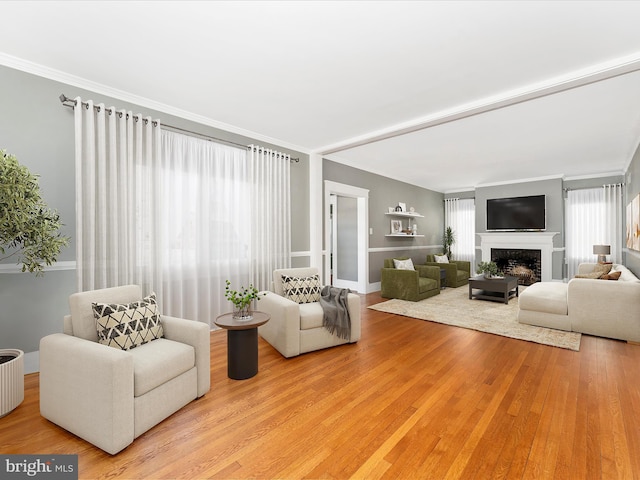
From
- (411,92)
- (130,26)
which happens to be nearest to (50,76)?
(130,26)

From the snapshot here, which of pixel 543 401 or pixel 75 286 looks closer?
pixel 543 401

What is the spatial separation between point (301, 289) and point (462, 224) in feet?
23.4

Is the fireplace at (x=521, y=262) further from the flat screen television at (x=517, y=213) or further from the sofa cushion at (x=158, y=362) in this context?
the sofa cushion at (x=158, y=362)

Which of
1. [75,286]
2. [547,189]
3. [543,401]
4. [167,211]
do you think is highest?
[547,189]

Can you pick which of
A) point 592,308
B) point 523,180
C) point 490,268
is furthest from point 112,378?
point 523,180

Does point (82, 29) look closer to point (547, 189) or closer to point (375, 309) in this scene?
point (375, 309)

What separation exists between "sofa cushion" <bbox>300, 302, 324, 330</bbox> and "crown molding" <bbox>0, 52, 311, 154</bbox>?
2.56 m

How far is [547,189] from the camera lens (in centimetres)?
736

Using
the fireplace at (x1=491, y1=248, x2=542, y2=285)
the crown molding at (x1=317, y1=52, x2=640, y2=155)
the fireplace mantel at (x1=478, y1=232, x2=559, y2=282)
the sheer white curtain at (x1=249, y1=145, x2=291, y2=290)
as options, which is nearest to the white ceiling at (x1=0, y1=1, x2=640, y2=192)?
the crown molding at (x1=317, y1=52, x2=640, y2=155)

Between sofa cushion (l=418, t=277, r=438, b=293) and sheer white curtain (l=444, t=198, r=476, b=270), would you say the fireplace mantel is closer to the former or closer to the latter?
sheer white curtain (l=444, t=198, r=476, b=270)

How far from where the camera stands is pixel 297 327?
308 centimetres

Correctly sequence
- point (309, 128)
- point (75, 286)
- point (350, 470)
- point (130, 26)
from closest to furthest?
point (350, 470) → point (130, 26) → point (75, 286) → point (309, 128)

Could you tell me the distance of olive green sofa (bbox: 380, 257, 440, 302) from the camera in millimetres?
5688

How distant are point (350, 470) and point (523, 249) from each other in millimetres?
7876
